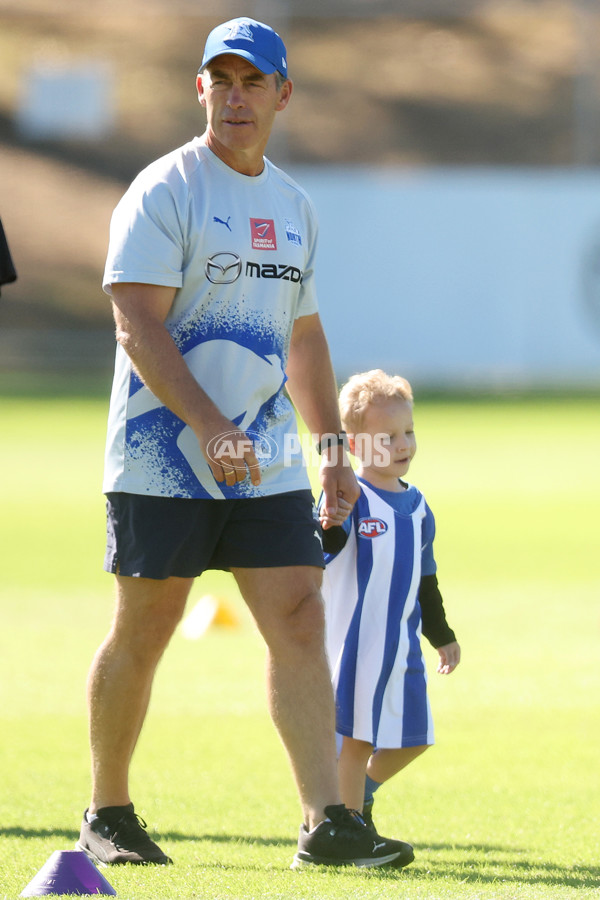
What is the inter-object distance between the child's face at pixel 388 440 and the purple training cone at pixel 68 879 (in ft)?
5.03

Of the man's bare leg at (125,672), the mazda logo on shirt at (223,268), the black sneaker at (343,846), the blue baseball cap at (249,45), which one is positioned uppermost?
the blue baseball cap at (249,45)

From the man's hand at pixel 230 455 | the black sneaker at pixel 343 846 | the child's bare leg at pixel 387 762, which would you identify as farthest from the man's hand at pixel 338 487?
the black sneaker at pixel 343 846

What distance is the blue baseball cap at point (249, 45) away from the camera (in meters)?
4.42

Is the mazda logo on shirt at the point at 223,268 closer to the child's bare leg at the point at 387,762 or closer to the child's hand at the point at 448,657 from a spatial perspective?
the child's hand at the point at 448,657

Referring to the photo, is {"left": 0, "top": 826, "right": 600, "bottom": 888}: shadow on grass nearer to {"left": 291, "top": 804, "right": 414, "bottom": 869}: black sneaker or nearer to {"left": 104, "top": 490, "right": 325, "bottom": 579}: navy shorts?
{"left": 291, "top": 804, "right": 414, "bottom": 869}: black sneaker

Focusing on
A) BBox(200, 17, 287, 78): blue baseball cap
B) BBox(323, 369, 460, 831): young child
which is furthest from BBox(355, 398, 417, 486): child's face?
BBox(200, 17, 287, 78): blue baseball cap

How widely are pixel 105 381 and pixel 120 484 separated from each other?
2850cm

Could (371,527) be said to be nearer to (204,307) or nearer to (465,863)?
(204,307)

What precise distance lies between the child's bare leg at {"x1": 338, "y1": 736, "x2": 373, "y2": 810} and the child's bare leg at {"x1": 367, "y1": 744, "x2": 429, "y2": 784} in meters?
0.07

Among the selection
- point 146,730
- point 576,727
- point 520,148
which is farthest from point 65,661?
point 520,148

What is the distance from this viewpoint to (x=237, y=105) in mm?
4461

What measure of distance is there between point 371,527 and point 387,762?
72 centimetres

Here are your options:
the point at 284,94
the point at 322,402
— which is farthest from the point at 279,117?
the point at 322,402

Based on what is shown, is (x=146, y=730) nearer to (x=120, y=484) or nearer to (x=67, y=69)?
(x=120, y=484)
